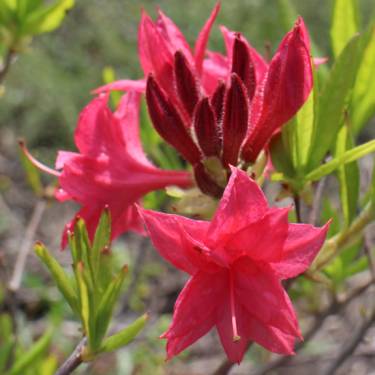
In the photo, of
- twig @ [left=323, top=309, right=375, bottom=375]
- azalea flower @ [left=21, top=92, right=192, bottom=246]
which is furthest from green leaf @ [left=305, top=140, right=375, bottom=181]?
twig @ [left=323, top=309, right=375, bottom=375]

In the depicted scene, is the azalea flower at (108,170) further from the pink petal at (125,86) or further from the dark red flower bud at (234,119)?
the dark red flower bud at (234,119)

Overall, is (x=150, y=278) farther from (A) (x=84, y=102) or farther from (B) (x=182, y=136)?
(B) (x=182, y=136)

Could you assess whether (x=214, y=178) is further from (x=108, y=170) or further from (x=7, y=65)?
(x=7, y=65)

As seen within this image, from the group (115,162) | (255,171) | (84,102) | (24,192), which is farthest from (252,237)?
(84,102)

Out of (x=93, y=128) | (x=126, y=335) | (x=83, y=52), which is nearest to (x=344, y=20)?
(x=93, y=128)

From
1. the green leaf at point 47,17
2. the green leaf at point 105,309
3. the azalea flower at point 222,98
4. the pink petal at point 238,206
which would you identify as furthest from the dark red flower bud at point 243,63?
the green leaf at point 47,17
